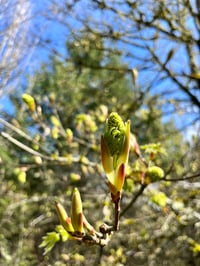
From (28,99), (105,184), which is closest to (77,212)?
(28,99)

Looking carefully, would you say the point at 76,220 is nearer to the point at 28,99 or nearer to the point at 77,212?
the point at 77,212

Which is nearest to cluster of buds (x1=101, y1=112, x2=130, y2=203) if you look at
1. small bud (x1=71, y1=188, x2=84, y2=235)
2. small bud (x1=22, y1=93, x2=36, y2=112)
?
small bud (x1=71, y1=188, x2=84, y2=235)

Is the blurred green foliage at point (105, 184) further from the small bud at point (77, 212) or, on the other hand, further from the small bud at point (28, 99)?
the small bud at point (77, 212)

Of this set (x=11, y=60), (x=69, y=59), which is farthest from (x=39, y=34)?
(x=11, y=60)

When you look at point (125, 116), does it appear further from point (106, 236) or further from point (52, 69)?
point (52, 69)

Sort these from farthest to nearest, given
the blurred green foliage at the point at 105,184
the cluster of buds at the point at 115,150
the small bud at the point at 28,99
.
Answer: the blurred green foliage at the point at 105,184 < the small bud at the point at 28,99 < the cluster of buds at the point at 115,150

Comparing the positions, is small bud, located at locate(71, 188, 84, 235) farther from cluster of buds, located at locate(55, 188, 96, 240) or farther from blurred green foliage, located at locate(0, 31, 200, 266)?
blurred green foliage, located at locate(0, 31, 200, 266)

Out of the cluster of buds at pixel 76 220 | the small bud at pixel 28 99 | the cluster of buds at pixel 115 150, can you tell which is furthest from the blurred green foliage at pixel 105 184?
the cluster of buds at pixel 115 150
